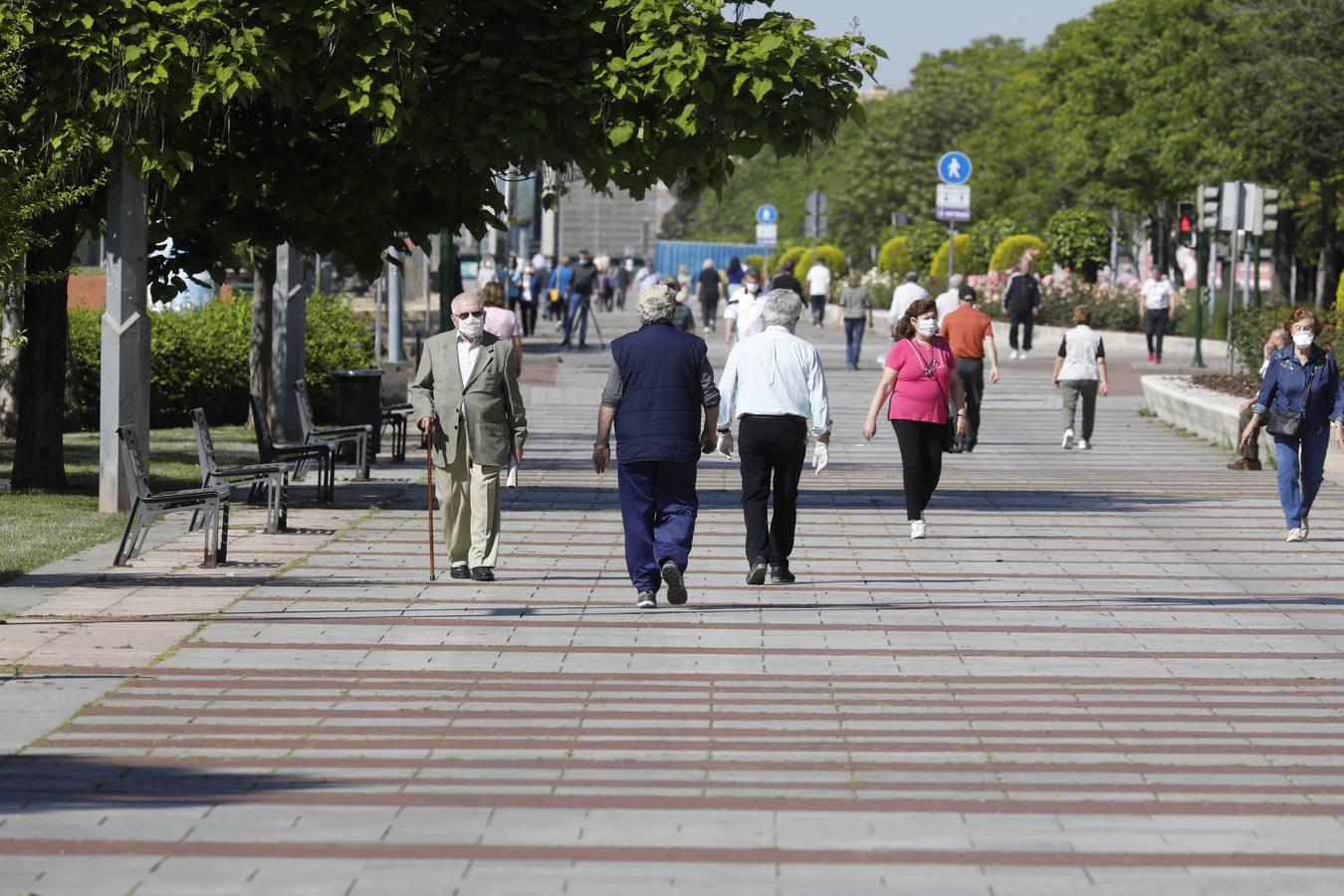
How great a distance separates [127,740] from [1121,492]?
39.7 ft

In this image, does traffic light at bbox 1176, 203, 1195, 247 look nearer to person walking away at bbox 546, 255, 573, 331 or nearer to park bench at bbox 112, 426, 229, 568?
person walking away at bbox 546, 255, 573, 331

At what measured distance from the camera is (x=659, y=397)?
11.9m

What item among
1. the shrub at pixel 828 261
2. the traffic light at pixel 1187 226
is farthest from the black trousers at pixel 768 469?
the shrub at pixel 828 261

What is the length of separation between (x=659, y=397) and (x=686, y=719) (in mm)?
3348

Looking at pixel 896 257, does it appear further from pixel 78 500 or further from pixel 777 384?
pixel 777 384

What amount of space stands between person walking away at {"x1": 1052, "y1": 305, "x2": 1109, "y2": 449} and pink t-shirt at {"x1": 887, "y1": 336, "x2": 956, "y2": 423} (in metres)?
8.10

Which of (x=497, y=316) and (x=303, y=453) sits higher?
(x=497, y=316)

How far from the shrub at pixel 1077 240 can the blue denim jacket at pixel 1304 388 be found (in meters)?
41.3

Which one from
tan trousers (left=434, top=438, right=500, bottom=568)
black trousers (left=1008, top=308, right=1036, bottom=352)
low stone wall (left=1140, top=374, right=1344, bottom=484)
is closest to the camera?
tan trousers (left=434, top=438, right=500, bottom=568)

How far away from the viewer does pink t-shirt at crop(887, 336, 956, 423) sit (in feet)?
50.3

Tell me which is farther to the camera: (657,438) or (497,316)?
(497,316)

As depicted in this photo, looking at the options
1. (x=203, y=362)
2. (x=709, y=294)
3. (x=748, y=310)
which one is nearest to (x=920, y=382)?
(x=203, y=362)

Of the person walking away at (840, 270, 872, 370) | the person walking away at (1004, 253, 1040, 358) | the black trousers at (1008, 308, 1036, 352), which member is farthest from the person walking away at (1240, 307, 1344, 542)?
the black trousers at (1008, 308, 1036, 352)

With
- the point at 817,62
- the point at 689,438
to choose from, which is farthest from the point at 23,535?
the point at 817,62
